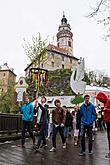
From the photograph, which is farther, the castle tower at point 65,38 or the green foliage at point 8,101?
the castle tower at point 65,38

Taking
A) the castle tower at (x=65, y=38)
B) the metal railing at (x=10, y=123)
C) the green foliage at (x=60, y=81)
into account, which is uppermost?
the castle tower at (x=65, y=38)

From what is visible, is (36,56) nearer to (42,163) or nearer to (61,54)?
(42,163)

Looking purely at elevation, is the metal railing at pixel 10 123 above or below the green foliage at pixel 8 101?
below

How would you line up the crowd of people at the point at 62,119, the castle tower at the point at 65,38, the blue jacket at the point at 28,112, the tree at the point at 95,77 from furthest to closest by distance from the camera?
the castle tower at the point at 65,38, the tree at the point at 95,77, the blue jacket at the point at 28,112, the crowd of people at the point at 62,119

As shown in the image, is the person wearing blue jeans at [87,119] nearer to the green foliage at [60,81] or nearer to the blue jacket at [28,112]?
the blue jacket at [28,112]

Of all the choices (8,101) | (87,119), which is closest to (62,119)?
(87,119)

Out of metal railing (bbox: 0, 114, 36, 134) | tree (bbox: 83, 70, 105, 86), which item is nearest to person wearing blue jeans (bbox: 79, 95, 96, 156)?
metal railing (bbox: 0, 114, 36, 134)

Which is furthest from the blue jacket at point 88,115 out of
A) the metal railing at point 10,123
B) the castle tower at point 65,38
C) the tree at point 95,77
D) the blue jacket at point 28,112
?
the castle tower at point 65,38

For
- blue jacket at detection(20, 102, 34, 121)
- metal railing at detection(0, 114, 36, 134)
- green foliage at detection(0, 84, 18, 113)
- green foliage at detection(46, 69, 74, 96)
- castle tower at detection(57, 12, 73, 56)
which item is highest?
castle tower at detection(57, 12, 73, 56)

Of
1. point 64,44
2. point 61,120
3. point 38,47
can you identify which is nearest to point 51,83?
point 64,44

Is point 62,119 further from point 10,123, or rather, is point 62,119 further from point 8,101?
point 8,101

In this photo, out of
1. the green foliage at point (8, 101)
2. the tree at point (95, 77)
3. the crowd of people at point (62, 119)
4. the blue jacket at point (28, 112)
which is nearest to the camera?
the crowd of people at point (62, 119)

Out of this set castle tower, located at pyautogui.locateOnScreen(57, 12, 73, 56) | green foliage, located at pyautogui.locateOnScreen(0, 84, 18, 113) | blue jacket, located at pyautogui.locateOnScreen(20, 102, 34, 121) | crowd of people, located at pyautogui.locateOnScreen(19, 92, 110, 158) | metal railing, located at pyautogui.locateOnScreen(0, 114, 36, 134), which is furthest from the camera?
castle tower, located at pyautogui.locateOnScreen(57, 12, 73, 56)

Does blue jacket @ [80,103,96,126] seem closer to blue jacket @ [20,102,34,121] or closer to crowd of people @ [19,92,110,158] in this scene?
crowd of people @ [19,92,110,158]
